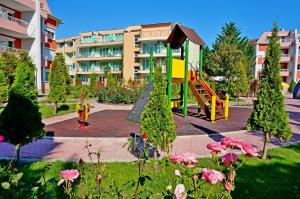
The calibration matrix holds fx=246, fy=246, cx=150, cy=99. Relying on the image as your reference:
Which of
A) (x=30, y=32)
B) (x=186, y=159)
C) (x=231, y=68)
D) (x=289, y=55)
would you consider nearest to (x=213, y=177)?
(x=186, y=159)

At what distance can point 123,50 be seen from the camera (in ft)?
181

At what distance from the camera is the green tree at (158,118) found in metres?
5.94

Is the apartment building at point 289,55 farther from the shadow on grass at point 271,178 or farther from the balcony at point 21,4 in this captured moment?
the shadow on grass at point 271,178

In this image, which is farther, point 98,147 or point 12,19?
point 12,19

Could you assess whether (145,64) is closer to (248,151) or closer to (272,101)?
(272,101)

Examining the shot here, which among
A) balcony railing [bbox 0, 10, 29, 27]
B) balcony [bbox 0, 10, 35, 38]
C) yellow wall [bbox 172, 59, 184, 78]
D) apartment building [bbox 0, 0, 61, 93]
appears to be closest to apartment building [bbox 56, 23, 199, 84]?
apartment building [bbox 0, 0, 61, 93]

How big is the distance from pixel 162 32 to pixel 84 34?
79.6 ft

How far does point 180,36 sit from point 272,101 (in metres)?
9.45

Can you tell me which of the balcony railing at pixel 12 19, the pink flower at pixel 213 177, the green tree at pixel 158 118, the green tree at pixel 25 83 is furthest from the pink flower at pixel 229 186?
the balcony railing at pixel 12 19

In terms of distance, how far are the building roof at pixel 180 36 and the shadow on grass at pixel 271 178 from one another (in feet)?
A: 29.1

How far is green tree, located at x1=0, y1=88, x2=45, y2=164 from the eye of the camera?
234 inches

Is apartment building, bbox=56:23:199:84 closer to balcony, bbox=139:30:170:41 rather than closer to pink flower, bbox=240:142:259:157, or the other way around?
balcony, bbox=139:30:170:41

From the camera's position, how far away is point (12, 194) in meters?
2.35

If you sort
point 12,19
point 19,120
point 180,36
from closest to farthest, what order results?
point 19,120
point 180,36
point 12,19
